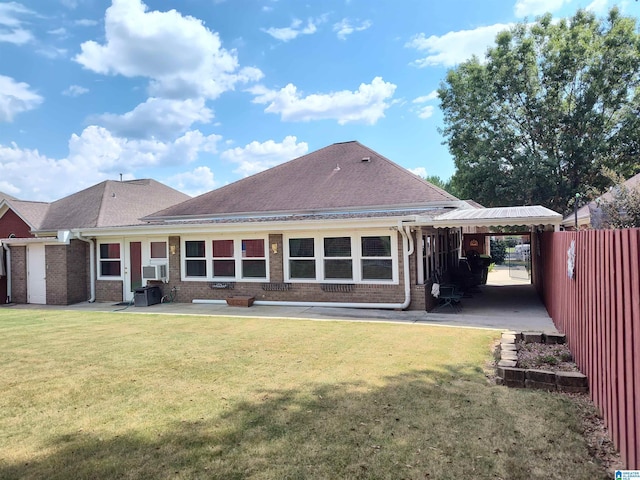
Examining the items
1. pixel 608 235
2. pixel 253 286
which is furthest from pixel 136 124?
pixel 608 235

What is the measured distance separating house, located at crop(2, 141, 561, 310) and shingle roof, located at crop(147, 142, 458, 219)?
5cm

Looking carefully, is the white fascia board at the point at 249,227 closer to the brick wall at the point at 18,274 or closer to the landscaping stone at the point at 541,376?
the brick wall at the point at 18,274

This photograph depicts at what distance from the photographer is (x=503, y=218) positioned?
1080 cm

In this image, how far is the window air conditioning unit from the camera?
14711 millimetres

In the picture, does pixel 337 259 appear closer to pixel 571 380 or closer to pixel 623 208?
pixel 623 208

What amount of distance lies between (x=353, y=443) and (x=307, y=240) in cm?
961

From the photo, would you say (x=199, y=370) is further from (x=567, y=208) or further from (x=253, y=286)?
(x=567, y=208)

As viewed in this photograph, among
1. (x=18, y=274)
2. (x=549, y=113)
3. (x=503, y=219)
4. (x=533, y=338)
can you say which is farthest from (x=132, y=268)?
(x=549, y=113)

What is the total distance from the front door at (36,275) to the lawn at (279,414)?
9.49 m

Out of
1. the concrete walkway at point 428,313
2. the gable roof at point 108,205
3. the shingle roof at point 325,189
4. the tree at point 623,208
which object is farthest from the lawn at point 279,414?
the gable roof at point 108,205

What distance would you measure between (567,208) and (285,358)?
24152 mm

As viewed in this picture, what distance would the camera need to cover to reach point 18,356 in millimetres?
7293

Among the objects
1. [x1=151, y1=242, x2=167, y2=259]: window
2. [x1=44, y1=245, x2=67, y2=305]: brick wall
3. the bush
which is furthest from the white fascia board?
the bush

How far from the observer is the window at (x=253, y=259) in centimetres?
1380
